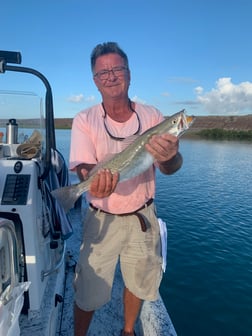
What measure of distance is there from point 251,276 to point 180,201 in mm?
6737

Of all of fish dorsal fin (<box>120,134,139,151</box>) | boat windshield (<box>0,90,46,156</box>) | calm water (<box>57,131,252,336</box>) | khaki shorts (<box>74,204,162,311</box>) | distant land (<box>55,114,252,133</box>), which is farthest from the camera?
distant land (<box>55,114,252,133</box>)

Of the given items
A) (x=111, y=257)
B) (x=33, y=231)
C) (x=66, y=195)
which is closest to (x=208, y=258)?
(x=111, y=257)

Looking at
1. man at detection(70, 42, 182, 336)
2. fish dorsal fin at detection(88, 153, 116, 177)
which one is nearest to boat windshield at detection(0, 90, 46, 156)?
man at detection(70, 42, 182, 336)

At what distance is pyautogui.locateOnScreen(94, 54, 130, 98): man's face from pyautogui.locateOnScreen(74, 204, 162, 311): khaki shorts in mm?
1391

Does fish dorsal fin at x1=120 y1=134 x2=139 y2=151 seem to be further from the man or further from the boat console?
the boat console

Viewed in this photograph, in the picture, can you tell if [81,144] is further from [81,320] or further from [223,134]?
[223,134]

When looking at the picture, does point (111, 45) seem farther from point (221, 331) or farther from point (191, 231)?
point (191, 231)

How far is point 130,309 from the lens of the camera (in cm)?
347

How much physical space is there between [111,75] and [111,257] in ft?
6.89

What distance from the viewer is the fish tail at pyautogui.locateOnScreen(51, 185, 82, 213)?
2844 millimetres

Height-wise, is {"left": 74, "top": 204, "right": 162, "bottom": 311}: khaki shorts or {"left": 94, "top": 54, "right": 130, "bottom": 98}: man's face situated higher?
{"left": 94, "top": 54, "right": 130, "bottom": 98}: man's face

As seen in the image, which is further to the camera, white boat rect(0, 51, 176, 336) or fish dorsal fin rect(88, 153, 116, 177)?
fish dorsal fin rect(88, 153, 116, 177)

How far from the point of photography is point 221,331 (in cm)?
593

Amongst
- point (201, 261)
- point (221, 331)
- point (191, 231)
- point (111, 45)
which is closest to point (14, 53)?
point (111, 45)
